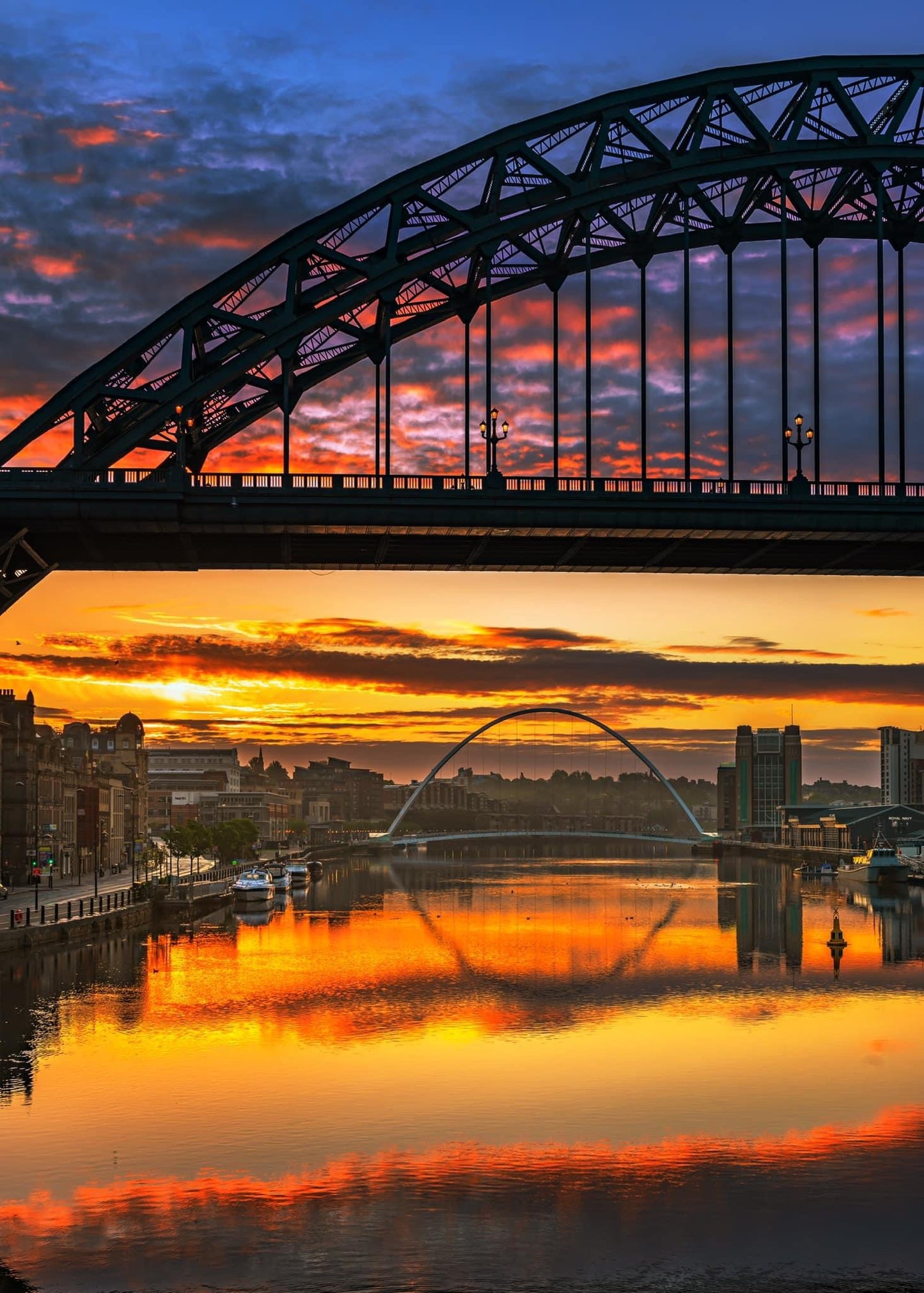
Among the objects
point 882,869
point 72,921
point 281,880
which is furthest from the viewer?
point 882,869

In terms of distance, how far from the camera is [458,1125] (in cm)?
4500

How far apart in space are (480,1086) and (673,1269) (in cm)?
1972

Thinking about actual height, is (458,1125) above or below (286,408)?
below

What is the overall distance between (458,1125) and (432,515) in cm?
2219

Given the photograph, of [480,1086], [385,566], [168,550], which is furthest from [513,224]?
[480,1086]

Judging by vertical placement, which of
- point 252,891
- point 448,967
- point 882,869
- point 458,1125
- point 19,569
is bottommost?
point 882,869

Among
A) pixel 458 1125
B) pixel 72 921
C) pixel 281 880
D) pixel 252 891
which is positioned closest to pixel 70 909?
pixel 72 921

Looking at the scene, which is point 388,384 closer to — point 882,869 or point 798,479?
point 798,479

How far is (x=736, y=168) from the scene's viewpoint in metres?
64.4

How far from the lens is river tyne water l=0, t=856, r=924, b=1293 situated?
32.6 metres

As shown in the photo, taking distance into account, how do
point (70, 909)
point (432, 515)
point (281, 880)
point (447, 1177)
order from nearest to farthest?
point (447, 1177), point (432, 515), point (70, 909), point (281, 880)

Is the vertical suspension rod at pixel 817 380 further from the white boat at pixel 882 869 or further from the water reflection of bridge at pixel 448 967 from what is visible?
the white boat at pixel 882 869

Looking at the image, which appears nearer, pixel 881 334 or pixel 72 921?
pixel 881 334

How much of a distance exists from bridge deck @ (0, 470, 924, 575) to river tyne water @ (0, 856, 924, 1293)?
1824 cm
